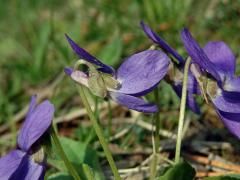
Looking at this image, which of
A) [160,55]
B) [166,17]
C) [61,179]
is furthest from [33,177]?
[166,17]

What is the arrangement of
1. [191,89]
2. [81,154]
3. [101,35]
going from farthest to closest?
[101,35] → [81,154] → [191,89]

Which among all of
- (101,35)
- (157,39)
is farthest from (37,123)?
(101,35)

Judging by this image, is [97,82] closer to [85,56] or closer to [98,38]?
[85,56]

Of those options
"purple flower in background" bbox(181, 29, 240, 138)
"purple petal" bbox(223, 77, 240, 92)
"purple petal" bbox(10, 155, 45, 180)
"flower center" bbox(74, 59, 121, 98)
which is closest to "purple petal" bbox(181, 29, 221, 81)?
"purple flower in background" bbox(181, 29, 240, 138)

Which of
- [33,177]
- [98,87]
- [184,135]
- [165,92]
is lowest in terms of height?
[184,135]

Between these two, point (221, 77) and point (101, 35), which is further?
point (101, 35)

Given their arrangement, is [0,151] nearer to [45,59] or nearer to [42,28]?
[45,59]
